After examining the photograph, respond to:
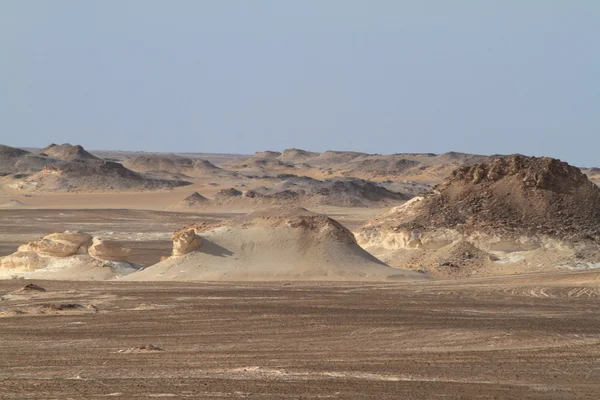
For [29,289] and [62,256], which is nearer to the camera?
[29,289]

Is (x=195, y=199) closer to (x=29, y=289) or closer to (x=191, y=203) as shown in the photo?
(x=191, y=203)

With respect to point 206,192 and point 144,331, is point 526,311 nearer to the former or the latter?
point 144,331

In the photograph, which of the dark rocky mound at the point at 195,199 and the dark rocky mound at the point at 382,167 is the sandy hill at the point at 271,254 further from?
the dark rocky mound at the point at 382,167

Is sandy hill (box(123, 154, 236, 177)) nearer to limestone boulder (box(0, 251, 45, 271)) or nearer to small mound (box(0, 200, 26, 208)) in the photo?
small mound (box(0, 200, 26, 208))

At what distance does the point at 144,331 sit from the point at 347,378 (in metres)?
5.77

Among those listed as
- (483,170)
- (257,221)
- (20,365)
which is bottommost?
(20,365)

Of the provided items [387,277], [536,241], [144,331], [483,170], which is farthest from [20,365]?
[483,170]

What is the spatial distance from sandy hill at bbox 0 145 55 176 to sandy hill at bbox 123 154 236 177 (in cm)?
1867

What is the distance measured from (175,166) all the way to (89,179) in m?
36.2

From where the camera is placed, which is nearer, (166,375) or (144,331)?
(166,375)

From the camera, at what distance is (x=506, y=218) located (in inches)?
1389

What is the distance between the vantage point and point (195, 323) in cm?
1897

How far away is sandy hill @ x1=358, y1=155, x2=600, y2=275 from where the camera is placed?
1345 inches

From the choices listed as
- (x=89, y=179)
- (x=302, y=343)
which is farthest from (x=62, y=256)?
(x=89, y=179)
